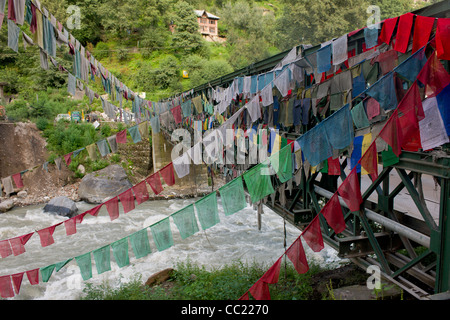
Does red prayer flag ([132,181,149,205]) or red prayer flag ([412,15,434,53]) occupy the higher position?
red prayer flag ([412,15,434,53])

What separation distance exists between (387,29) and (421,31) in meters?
0.47

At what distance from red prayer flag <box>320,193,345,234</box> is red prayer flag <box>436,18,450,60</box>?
174 centimetres

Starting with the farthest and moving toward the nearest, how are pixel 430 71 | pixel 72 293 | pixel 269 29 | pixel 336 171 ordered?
1. pixel 269 29
2. pixel 72 293
3. pixel 336 171
4. pixel 430 71

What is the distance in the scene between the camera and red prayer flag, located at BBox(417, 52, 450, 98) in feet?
10.0

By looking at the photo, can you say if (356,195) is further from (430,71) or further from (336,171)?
(430,71)

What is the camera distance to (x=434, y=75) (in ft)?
10.1

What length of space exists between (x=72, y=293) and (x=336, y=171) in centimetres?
769

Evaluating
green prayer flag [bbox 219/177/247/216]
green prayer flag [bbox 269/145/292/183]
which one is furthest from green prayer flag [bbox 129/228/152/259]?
green prayer flag [bbox 269/145/292/183]

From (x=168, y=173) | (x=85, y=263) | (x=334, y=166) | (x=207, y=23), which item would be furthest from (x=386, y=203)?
(x=207, y=23)

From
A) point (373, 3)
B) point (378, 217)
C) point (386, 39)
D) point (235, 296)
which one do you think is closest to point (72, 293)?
point (235, 296)

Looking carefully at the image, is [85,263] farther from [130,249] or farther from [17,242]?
[130,249]

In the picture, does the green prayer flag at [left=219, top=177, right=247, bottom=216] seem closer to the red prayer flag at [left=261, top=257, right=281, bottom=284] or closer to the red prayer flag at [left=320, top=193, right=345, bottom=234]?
the red prayer flag at [left=261, top=257, right=281, bottom=284]

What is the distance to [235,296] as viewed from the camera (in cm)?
654

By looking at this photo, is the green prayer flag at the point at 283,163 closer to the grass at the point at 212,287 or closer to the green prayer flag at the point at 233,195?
the green prayer flag at the point at 233,195
